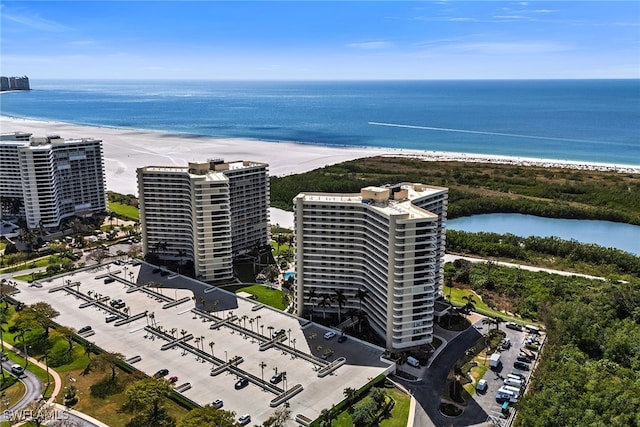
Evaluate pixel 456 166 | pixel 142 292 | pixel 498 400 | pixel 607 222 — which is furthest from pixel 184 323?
pixel 456 166

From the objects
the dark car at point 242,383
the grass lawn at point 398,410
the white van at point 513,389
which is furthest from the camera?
the dark car at point 242,383

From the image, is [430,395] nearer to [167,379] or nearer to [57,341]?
[167,379]

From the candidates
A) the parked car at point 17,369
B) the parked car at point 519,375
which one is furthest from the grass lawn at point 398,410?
the parked car at point 17,369

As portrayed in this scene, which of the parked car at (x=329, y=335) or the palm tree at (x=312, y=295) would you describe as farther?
the palm tree at (x=312, y=295)

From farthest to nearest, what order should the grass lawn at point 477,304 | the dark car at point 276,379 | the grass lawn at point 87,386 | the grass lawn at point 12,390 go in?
the grass lawn at point 477,304 → the dark car at point 276,379 → the grass lawn at point 12,390 → the grass lawn at point 87,386

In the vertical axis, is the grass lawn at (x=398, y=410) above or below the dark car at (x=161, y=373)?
below

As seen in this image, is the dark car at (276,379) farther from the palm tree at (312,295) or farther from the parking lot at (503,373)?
the parking lot at (503,373)

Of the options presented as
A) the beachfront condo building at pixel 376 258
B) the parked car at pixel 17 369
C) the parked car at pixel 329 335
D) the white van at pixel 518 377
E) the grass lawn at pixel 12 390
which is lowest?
the grass lawn at pixel 12 390
